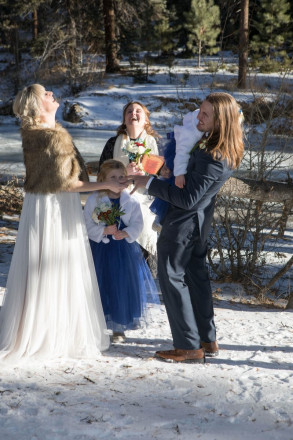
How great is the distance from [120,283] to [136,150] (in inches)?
53.1

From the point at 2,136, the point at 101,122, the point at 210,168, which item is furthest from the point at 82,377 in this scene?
the point at 101,122

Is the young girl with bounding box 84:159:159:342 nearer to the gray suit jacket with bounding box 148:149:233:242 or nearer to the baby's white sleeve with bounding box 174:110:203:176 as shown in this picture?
the gray suit jacket with bounding box 148:149:233:242

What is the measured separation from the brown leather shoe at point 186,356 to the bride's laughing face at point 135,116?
7.61 feet

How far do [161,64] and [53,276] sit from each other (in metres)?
29.3

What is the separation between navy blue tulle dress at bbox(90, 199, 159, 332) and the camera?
4.48m

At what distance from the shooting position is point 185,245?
400 cm

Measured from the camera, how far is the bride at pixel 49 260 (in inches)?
158

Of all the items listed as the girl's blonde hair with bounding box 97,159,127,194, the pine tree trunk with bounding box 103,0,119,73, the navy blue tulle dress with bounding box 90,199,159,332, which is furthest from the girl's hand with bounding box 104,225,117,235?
the pine tree trunk with bounding box 103,0,119,73

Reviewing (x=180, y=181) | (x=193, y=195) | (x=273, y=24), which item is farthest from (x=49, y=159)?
(x=273, y=24)

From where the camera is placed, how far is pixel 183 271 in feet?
13.4

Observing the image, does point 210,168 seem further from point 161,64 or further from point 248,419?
point 161,64

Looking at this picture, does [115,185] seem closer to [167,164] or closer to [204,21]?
[167,164]

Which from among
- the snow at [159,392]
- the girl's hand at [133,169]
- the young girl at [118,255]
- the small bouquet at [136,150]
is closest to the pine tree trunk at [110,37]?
the small bouquet at [136,150]

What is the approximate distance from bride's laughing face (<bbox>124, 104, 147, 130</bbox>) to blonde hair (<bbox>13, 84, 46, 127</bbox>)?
1.51 m
